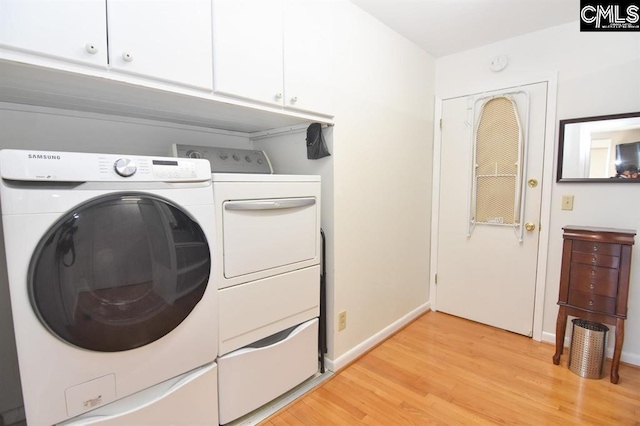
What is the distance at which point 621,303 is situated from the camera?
6.41 feet

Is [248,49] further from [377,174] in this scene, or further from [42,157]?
[377,174]

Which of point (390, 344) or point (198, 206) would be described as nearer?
point (198, 206)

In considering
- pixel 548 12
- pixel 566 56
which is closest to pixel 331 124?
pixel 548 12

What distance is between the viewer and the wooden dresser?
1954 millimetres

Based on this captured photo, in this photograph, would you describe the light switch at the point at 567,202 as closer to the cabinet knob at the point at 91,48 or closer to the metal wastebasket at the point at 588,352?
the metal wastebasket at the point at 588,352

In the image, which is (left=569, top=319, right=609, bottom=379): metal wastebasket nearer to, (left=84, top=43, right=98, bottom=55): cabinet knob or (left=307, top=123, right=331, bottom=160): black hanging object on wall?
(left=307, top=123, right=331, bottom=160): black hanging object on wall

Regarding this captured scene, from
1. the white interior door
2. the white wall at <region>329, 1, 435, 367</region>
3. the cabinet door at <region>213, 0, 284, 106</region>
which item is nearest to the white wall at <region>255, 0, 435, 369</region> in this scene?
the white wall at <region>329, 1, 435, 367</region>

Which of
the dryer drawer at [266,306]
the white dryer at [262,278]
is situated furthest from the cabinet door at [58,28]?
the dryer drawer at [266,306]

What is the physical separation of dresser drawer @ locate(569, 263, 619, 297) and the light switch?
1.61 feet

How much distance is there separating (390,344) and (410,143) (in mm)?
1666

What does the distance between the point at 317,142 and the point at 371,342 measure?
156 centimetres

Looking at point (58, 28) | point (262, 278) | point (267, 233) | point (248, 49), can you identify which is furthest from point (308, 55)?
point (262, 278)

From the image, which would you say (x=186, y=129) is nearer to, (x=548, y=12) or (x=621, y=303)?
(x=548, y=12)

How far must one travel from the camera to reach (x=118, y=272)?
1113mm
